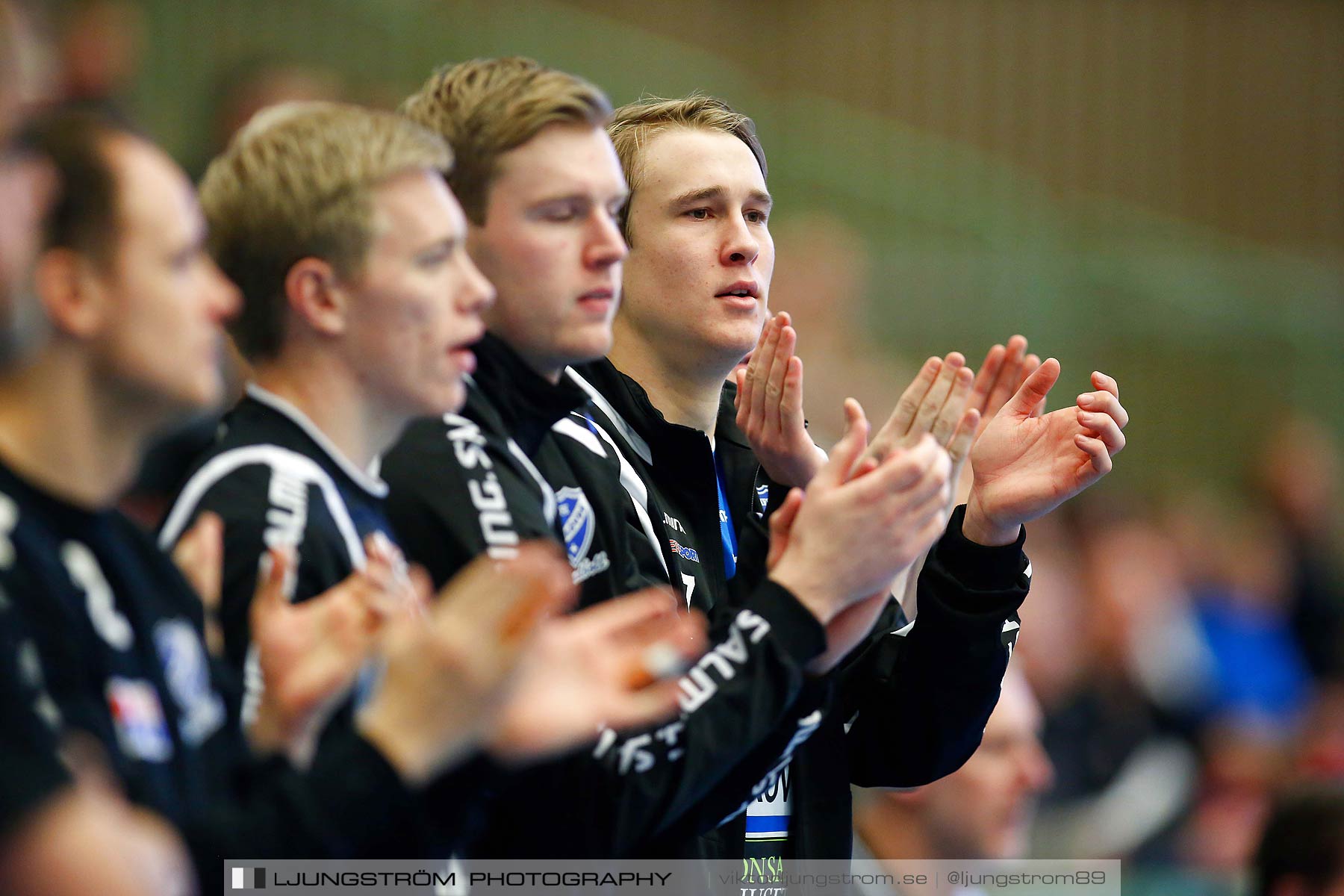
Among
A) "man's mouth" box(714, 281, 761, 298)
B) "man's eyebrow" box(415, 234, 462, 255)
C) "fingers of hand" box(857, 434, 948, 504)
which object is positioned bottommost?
"man's mouth" box(714, 281, 761, 298)

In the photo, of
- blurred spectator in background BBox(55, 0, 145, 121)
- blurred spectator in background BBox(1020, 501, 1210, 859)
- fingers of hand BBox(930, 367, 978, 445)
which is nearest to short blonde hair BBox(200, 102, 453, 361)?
fingers of hand BBox(930, 367, 978, 445)

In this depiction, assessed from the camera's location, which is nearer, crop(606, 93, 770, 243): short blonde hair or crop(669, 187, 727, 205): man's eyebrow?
crop(669, 187, 727, 205): man's eyebrow

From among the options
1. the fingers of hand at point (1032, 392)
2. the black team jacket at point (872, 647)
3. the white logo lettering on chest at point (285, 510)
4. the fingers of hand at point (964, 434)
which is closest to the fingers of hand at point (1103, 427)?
the fingers of hand at point (1032, 392)

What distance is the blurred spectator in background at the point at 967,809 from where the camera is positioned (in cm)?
446

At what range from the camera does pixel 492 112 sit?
9.23 ft

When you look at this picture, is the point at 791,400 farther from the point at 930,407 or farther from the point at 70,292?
the point at 70,292

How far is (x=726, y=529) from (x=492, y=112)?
3.45 ft

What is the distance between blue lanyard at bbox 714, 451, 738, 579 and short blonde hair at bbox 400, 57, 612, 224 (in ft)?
2.79

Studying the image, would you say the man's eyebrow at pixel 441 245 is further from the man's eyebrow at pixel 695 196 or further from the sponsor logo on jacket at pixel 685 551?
the man's eyebrow at pixel 695 196

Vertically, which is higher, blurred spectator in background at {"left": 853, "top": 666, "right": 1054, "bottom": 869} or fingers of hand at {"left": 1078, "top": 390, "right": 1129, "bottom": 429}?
fingers of hand at {"left": 1078, "top": 390, "right": 1129, "bottom": 429}

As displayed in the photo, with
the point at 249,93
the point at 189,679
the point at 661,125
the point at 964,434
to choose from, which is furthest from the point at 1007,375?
the point at 249,93

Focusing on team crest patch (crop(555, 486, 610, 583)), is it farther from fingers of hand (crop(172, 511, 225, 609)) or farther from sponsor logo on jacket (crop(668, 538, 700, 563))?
fingers of hand (crop(172, 511, 225, 609))

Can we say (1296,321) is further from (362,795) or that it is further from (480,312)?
(362,795)

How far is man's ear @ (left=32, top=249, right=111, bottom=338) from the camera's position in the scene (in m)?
1.84
